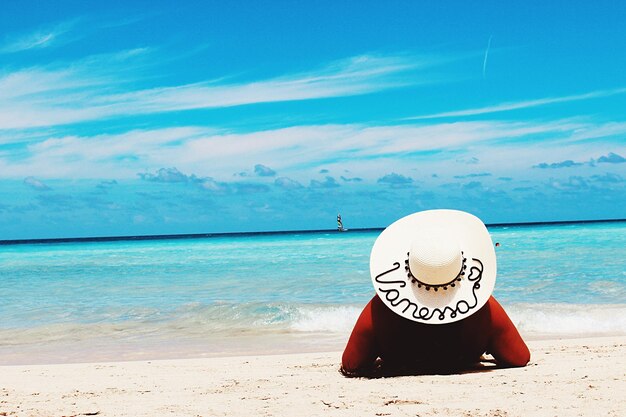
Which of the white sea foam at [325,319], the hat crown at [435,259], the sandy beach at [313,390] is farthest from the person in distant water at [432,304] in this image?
the white sea foam at [325,319]

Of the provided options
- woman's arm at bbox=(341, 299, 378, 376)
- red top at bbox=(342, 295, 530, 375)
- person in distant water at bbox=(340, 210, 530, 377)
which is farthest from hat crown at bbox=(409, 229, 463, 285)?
woman's arm at bbox=(341, 299, 378, 376)

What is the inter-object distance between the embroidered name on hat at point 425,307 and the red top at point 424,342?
0.20 meters

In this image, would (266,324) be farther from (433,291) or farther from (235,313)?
(433,291)

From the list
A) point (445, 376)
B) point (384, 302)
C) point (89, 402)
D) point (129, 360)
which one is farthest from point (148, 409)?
point (129, 360)

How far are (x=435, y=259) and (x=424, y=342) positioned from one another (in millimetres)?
788

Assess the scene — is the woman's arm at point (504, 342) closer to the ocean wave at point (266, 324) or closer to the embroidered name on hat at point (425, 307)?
the embroidered name on hat at point (425, 307)

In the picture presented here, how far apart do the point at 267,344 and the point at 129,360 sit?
187cm

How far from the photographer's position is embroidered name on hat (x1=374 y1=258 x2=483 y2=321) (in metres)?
5.60

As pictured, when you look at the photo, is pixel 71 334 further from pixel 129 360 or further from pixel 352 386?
pixel 352 386

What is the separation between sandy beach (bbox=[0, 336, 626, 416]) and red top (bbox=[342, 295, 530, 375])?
156 millimetres

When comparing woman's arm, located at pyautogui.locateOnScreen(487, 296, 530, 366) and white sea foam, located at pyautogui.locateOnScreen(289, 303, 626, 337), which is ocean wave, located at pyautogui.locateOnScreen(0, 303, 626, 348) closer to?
white sea foam, located at pyautogui.locateOnScreen(289, 303, 626, 337)

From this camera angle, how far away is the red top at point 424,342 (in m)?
5.82

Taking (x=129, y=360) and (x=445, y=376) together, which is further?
(x=129, y=360)

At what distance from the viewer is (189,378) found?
21.7 feet
